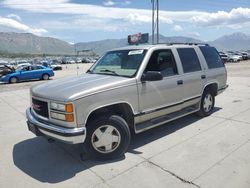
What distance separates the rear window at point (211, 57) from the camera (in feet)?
20.6

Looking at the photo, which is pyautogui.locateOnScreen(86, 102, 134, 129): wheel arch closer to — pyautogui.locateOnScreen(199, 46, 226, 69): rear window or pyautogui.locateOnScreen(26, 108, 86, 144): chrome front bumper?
pyautogui.locateOnScreen(26, 108, 86, 144): chrome front bumper

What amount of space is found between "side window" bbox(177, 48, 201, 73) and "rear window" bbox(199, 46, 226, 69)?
0.52 metres

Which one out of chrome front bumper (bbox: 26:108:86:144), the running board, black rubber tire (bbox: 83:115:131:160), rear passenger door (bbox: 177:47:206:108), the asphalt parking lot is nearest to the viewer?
the asphalt parking lot

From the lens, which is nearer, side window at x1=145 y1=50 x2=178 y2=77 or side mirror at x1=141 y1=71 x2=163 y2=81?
side mirror at x1=141 y1=71 x2=163 y2=81

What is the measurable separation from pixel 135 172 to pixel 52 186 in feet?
3.90

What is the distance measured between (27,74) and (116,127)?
17.5 m

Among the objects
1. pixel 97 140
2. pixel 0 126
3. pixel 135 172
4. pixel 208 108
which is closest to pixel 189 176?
pixel 135 172

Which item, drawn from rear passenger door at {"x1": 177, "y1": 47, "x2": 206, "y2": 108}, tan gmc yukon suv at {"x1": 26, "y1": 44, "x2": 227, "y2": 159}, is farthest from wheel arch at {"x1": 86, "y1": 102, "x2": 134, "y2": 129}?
rear passenger door at {"x1": 177, "y1": 47, "x2": 206, "y2": 108}

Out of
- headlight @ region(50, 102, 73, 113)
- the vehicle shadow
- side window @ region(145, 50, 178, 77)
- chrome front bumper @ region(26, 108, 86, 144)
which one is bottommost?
the vehicle shadow

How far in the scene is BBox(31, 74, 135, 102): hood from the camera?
3645 millimetres

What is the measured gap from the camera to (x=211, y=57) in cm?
648

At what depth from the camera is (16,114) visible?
763cm

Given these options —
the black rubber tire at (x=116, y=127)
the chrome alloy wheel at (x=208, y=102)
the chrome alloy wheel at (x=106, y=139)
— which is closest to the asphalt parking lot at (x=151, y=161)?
the black rubber tire at (x=116, y=127)

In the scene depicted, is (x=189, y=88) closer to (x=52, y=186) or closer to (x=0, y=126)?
(x=52, y=186)
